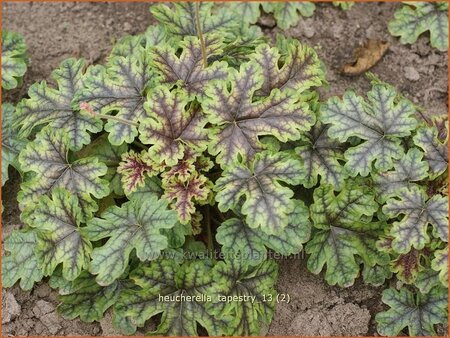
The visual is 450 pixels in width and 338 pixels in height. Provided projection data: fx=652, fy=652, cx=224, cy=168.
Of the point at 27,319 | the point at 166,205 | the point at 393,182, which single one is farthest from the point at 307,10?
the point at 27,319

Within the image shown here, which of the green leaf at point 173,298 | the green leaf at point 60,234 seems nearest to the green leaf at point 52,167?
the green leaf at point 60,234

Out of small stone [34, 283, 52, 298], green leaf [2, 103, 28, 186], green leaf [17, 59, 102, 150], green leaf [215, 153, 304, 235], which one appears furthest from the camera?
green leaf [2, 103, 28, 186]

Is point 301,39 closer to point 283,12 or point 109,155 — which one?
point 283,12

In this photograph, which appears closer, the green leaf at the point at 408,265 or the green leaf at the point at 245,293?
the green leaf at the point at 245,293

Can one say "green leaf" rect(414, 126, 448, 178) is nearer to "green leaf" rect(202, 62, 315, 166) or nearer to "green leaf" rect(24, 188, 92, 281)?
"green leaf" rect(202, 62, 315, 166)

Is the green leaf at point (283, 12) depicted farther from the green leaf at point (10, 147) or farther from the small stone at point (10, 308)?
the small stone at point (10, 308)

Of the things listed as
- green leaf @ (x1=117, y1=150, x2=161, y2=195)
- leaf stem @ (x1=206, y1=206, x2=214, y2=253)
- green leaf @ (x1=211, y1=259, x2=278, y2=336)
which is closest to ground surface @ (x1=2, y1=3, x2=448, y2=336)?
green leaf @ (x1=117, y1=150, x2=161, y2=195)
